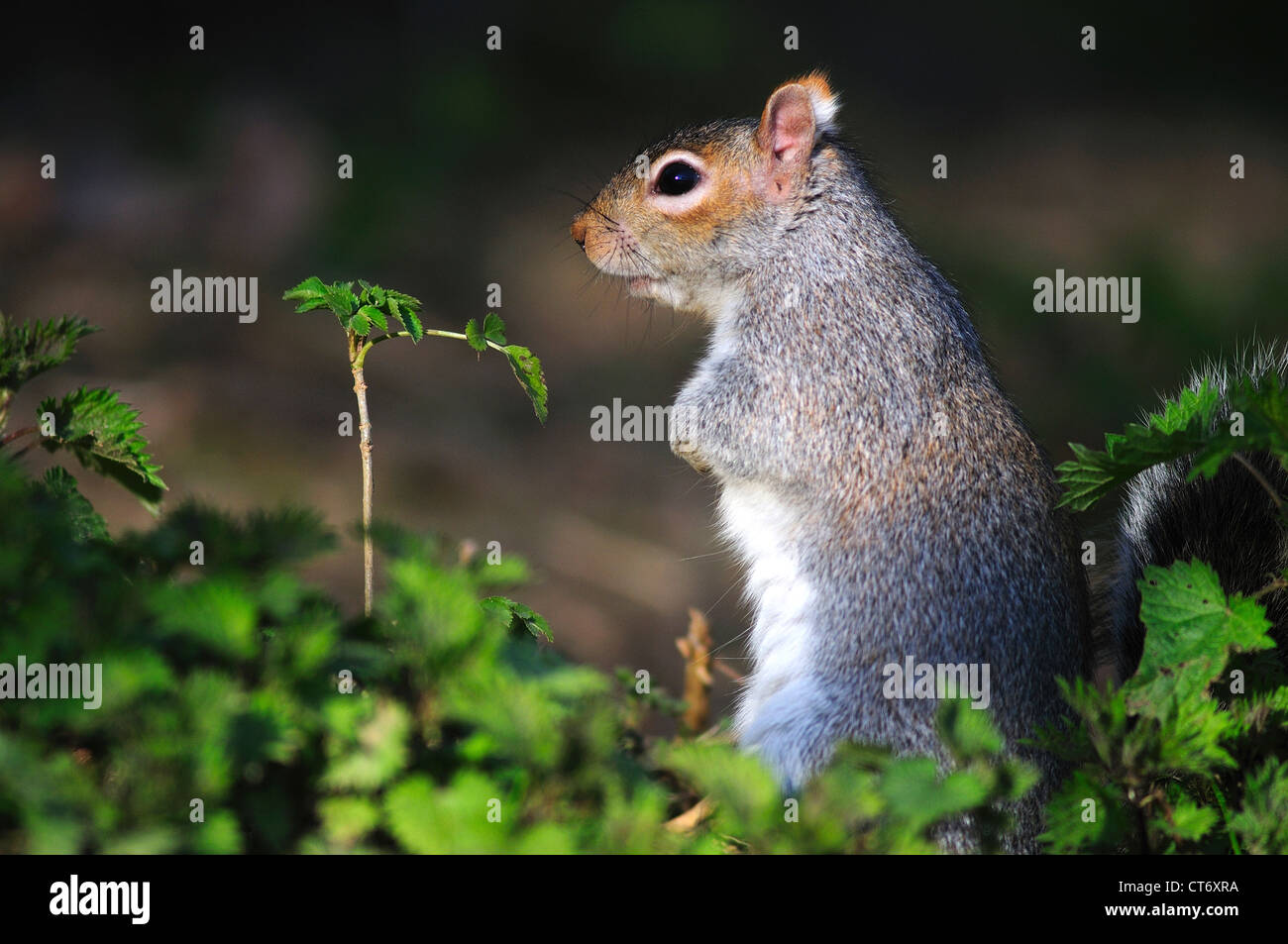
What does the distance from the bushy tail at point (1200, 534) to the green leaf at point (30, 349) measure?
1.59 meters

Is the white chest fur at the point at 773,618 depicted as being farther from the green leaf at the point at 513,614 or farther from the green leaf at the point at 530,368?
the green leaf at the point at 530,368

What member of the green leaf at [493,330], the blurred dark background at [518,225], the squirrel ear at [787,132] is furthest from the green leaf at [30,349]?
the blurred dark background at [518,225]

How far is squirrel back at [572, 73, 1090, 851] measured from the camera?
1.96m

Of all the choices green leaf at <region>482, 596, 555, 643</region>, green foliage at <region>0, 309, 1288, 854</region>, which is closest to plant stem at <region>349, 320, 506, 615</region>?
green leaf at <region>482, 596, 555, 643</region>

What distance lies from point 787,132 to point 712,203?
203 millimetres

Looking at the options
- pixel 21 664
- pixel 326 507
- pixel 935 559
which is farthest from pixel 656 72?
pixel 21 664

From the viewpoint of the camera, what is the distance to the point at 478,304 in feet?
17.0

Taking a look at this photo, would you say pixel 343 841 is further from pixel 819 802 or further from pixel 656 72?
pixel 656 72

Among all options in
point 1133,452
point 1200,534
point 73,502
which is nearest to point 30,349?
point 73,502

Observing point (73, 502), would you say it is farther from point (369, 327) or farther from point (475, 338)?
point (475, 338)

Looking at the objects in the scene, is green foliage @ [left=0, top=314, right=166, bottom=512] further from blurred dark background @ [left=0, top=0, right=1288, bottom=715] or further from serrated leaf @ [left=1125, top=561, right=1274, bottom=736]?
blurred dark background @ [left=0, top=0, right=1288, bottom=715]

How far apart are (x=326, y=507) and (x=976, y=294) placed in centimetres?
290

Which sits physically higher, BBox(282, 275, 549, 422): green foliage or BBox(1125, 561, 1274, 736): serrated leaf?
BBox(282, 275, 549, 422): green foliage

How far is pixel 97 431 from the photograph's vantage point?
1547mm
